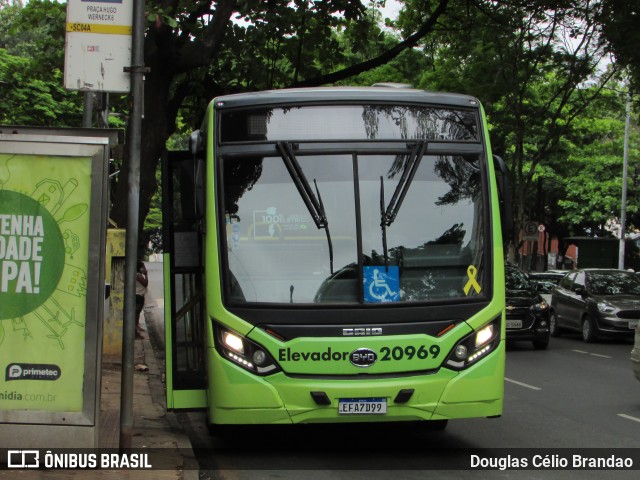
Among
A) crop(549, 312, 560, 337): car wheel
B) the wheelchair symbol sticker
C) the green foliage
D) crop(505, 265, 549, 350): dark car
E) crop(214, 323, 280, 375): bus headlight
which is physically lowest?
crop(549, 312, 560, 337): car wheel

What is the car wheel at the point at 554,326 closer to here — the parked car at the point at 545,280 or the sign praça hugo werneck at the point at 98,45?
the parked car at the point at 545,280

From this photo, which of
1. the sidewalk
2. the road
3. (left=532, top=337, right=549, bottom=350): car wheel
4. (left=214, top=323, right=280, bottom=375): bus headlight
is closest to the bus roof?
(left=214, top=323, right=280, bottom=375): bus headlight

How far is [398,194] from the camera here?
8.43 metres

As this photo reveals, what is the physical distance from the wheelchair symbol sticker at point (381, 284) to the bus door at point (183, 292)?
1534mm

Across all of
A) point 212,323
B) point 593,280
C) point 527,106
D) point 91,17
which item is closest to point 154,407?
point 212,323

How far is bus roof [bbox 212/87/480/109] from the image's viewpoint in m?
8.60

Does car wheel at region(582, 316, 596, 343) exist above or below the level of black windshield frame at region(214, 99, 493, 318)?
below

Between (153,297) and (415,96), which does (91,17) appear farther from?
(153,297)

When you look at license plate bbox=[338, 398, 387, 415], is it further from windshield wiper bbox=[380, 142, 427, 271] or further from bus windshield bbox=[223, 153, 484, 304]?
windshield wiper bbox=[380, 142, 427, 271]

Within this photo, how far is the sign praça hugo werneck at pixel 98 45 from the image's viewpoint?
7.39 metres

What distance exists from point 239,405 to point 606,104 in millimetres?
25337

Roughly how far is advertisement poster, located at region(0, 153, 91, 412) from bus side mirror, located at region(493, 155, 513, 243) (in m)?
3.64

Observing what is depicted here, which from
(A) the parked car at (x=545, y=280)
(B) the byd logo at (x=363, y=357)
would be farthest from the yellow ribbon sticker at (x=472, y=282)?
(A) the parked car at (x=545, y=280)

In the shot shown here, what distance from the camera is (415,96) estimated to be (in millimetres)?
8773
